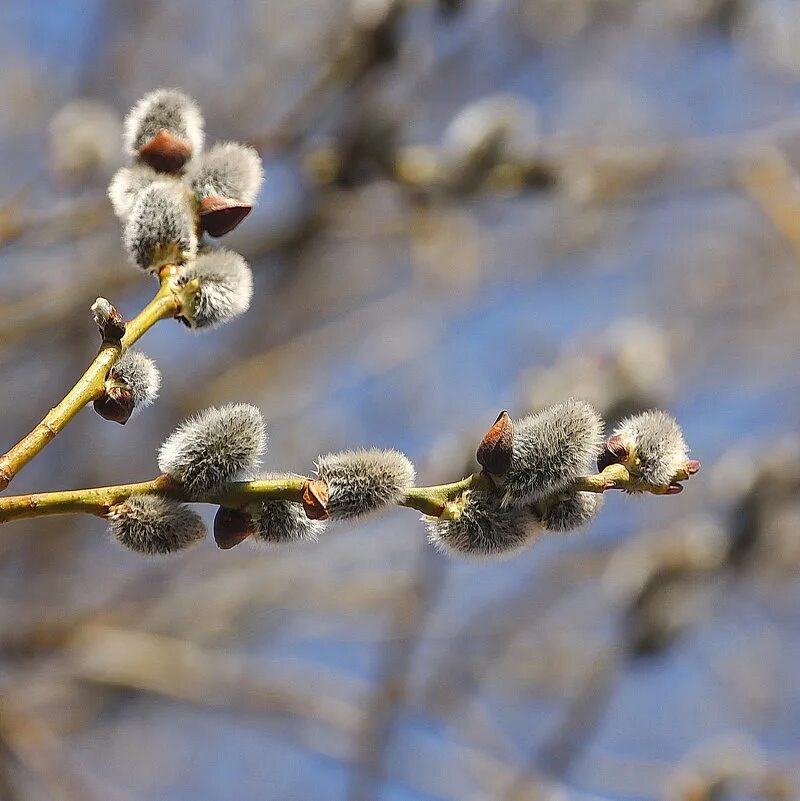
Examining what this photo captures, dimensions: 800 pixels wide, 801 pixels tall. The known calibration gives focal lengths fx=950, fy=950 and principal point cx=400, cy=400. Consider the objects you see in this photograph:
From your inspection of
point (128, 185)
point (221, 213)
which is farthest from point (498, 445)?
point (128, 185)

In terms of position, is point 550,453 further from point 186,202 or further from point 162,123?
point 162,123

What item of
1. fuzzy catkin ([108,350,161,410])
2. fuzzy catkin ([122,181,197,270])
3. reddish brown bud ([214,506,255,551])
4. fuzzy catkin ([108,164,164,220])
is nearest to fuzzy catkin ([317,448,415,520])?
reddish brown bud ([214,506,255,551])

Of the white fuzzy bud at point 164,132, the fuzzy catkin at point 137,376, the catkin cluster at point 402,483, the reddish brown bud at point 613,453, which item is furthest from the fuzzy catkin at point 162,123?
the reddish brown bud at point 613,453

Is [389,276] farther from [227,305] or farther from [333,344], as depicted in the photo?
[227,305]

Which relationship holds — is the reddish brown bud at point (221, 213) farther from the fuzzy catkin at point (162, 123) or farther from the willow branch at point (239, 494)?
the willow branch at point (239, 494)

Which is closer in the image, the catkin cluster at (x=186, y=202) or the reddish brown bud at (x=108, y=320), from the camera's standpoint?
the reddish brown bud at (x=108, y=320)

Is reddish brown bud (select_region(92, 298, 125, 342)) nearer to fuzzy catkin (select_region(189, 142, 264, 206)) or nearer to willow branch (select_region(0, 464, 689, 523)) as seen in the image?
willow branch (select_region(0, 464, 689, 523))
